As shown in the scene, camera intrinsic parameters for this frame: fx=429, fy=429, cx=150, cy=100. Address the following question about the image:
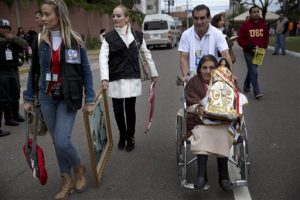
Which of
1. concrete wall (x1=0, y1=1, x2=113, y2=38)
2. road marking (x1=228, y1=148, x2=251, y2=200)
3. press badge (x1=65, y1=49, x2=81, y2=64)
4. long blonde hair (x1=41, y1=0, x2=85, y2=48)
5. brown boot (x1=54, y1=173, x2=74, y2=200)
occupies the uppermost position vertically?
Result: concrete wall (x1=0, y1=1, x2=113, y2=38)

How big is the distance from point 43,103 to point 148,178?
1421 mm

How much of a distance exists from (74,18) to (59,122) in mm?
28951

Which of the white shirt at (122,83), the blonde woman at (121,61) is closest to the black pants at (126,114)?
the blonde woman at (121,61)

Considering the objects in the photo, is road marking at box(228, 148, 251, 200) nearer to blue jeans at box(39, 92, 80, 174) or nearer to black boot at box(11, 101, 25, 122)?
blue jeans at box(39, 92, 80, 174)

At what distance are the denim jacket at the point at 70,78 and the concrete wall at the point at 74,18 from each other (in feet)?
61.4

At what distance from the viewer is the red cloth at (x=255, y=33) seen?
8812 millimetres

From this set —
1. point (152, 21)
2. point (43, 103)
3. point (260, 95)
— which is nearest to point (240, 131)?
point (43, 103)

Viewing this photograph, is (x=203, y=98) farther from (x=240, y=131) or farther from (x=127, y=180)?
(x=127, y=180)

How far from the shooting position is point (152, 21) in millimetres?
28219

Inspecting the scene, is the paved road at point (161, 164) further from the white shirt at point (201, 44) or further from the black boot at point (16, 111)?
the white shirt at point (201, 44)

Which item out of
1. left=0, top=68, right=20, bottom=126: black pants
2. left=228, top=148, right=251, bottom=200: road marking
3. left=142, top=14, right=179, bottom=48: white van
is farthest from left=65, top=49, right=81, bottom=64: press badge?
left=142, top=14, right=179, bottom=48: white van

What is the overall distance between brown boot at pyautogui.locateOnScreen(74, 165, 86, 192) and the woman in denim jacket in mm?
209

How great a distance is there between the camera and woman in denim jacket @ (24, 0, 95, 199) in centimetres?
385

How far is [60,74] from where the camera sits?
12.9 ft
